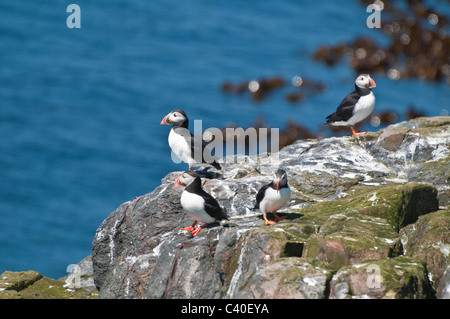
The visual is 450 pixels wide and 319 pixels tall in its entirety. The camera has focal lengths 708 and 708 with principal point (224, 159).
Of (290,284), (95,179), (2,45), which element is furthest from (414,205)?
(2,45)

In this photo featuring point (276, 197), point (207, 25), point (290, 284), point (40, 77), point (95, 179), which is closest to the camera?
point (290, 284)

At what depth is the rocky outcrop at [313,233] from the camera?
8289 mm

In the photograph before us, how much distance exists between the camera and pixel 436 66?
2847cm

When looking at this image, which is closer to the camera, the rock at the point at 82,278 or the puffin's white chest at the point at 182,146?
the puffin's white chest at the point at 182,146

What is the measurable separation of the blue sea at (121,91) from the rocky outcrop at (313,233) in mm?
12564

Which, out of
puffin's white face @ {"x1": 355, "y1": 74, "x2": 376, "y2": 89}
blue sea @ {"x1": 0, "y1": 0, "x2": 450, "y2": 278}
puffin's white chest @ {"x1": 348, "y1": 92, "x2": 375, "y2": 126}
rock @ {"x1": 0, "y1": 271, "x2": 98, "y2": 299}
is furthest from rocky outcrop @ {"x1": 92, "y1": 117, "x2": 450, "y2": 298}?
blue sea @ {"x1": 0, "y1": 0, "x2": 450, "y2": 278}

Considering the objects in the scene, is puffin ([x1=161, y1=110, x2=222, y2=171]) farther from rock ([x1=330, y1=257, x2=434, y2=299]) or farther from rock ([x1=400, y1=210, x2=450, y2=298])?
rock ([x1=330, y1=257, x2=434, y2=299])

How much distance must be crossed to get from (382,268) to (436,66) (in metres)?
21.9

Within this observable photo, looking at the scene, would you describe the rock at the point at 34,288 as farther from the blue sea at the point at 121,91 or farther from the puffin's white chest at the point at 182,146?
the blue sea at the point at 121,91

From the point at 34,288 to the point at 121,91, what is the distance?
19.7 m

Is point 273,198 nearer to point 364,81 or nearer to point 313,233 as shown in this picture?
point 313,233

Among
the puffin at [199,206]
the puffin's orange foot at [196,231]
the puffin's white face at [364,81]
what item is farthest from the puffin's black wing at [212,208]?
the puffin's white face at [364,81]

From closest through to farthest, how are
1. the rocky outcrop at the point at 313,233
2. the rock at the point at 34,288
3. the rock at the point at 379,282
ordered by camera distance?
the rock at the point at 379,282
the rocky outcrop at the point at 313,233
the rock at the point at 34,288
